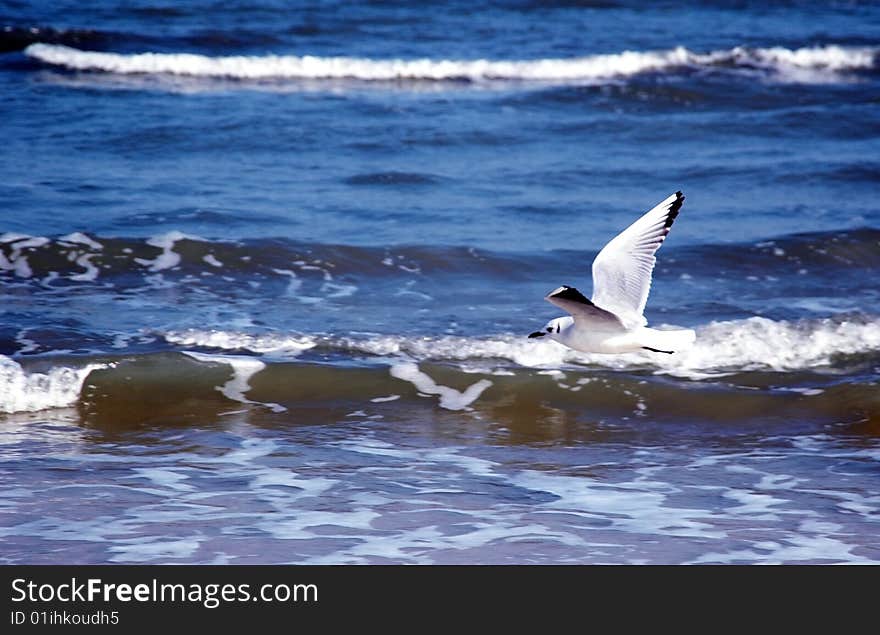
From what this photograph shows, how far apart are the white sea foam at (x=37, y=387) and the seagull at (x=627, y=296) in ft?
8.84

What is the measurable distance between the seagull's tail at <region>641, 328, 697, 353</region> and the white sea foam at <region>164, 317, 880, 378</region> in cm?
135

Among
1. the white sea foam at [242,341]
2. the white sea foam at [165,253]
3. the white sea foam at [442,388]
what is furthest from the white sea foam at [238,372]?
the white sea foam at [165,253]

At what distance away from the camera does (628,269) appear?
24.7 feet

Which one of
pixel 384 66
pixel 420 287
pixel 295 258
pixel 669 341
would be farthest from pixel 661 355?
pixel 384 66

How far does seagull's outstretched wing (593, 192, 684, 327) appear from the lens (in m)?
7.51

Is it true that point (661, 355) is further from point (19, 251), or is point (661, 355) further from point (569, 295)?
point (19, 251)

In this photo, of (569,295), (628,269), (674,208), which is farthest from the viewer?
(628,269)

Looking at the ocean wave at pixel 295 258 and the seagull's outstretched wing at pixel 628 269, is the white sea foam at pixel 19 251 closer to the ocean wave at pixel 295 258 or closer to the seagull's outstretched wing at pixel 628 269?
the ocean wave at pixel 295 258

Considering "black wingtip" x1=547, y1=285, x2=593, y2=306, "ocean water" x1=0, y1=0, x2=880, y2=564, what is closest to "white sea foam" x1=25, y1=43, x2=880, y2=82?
"ocean water" x1=0, y1=0, x2=880, y2=564

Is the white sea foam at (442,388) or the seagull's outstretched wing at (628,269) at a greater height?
the seagull's outstretched wing at (628,269)

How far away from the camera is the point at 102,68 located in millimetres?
17250

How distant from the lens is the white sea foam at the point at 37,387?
7.95 metres

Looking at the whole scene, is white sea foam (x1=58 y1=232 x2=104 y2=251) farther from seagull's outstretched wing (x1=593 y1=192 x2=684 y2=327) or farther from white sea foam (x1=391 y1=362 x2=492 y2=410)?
seagull's outstretched wing (x1=593 y1=192 x2=684 y2=327)

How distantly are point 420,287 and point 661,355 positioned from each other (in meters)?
2.16
